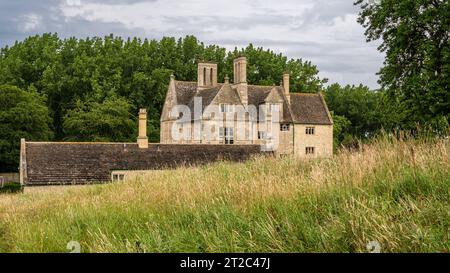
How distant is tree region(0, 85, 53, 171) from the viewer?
5569 centimetres

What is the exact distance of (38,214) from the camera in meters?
13.9

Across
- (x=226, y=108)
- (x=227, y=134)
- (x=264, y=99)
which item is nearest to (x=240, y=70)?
(x=264, y=99)

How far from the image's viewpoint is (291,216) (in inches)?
330

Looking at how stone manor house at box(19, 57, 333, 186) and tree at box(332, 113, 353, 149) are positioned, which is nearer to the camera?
stone manor house at box(19, 57, 333, 186)

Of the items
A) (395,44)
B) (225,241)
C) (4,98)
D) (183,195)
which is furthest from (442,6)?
(4,98)

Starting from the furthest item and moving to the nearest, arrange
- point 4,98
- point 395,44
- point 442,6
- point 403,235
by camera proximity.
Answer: point 4,98, point 395,44, point 442,6, point 403,235

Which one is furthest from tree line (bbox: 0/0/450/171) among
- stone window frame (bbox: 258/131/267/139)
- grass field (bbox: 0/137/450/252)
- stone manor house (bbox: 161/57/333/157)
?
grass field (bbox: 0/137/450/252)

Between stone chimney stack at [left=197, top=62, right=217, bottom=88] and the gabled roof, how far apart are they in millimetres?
1003

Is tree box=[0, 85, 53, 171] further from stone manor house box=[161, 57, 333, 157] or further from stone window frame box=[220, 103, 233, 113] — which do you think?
stone window frame box=[220, 103, 233, 113]

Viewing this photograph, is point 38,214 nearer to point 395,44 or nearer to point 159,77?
point 395,44

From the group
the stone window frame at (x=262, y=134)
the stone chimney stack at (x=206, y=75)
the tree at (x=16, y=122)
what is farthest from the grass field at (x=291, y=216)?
the stone chimney stack at (x=206, y=75)

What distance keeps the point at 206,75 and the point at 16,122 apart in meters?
20.2
